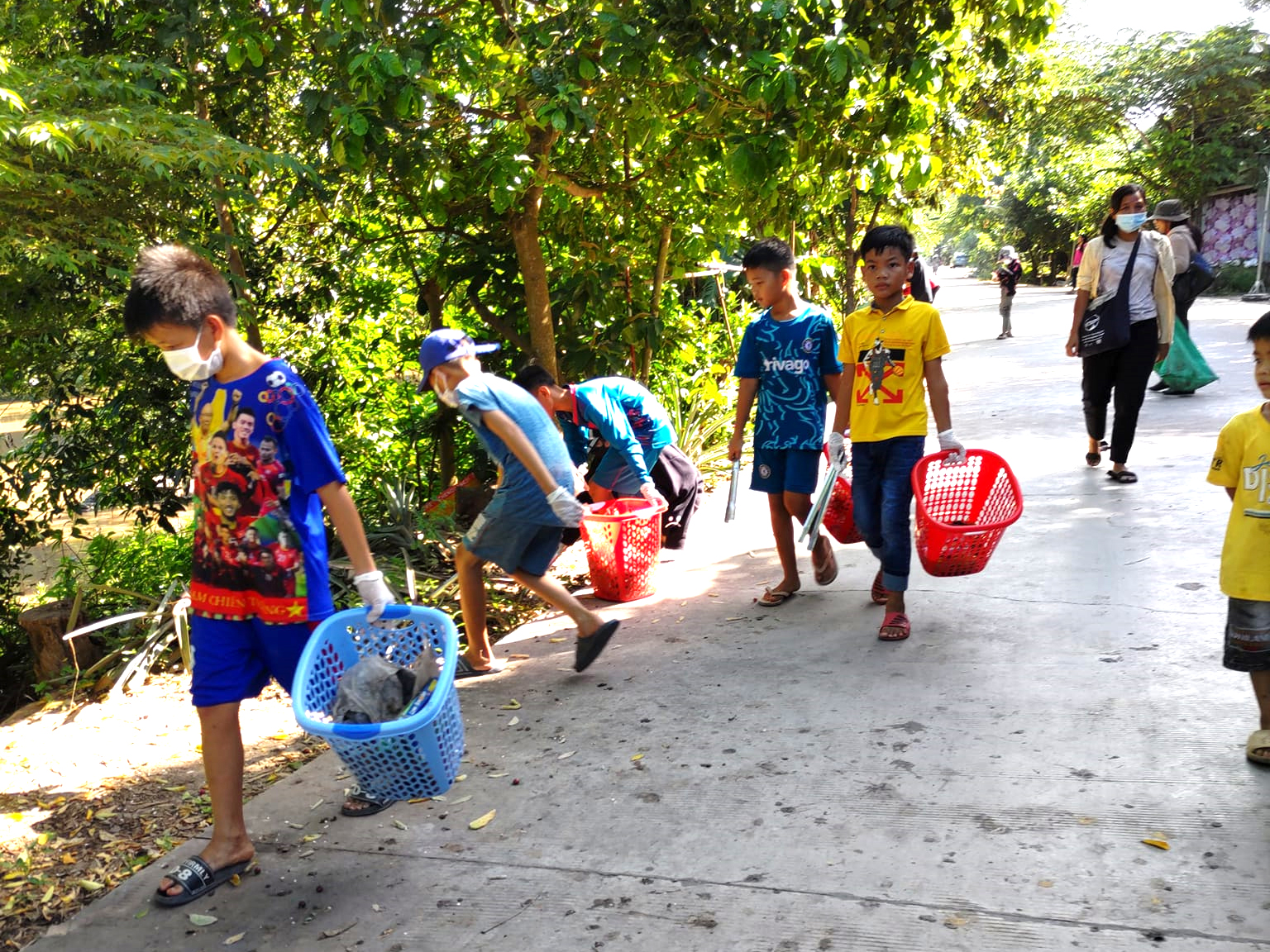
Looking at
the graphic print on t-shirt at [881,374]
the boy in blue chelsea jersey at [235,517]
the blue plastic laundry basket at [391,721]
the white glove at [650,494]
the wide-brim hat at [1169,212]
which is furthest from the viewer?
the wide-brim hat at [1169,212]

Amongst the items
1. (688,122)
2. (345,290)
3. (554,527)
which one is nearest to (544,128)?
(688,122)

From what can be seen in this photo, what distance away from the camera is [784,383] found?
5.36 metres

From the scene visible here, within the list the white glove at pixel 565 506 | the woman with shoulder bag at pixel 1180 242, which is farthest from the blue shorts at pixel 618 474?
the woman with shoulder bag at pixel 1180 242

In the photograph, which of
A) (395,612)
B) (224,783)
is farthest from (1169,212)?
(224,783)

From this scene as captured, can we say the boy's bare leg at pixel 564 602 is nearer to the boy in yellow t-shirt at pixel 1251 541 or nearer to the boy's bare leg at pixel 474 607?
the boy's bare leg at pixel 474 607

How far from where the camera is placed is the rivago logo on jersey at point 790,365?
5.32m

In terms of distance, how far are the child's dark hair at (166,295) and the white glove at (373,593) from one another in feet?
2.89

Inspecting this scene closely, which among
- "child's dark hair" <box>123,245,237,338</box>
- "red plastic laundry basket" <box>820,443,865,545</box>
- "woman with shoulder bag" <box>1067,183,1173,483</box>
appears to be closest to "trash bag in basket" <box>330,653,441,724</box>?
"child's dark hair" <box>123,245,237,338</box>

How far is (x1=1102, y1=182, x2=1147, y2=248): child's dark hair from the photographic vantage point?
7012mm

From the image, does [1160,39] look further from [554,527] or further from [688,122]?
[554,527]

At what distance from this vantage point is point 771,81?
17.1 feet

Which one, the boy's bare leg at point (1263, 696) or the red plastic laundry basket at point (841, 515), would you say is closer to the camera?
the boy's bare leg at point (1263, 696)

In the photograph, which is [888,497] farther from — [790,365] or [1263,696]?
[1263,696]

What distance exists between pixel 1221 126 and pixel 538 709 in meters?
32.1
